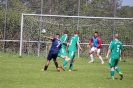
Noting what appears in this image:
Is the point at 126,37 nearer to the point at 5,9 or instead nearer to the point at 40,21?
the point at 40,21

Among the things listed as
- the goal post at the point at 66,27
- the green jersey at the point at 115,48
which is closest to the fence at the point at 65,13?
the goal post at the point at 66,27

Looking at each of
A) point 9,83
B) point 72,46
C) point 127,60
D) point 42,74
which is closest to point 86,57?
point 127,60

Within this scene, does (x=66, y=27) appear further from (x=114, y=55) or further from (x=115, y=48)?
(x=114, y=55)

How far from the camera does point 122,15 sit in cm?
3831

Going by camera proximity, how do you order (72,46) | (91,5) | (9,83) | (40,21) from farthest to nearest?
(91,5) < (40,21) < (72,46) < (9,83)

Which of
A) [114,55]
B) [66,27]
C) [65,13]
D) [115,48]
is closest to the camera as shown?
[114,55]

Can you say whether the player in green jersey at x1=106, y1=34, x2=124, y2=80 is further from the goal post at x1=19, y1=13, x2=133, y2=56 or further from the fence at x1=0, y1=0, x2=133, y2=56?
the fence at x1=0, y1=0, x2=133, y2=56

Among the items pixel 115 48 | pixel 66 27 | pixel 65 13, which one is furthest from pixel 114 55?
pixel 65 13

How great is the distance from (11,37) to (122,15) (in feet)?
32.5

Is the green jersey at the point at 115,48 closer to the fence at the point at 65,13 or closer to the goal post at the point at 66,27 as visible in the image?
the goal post at the point at 66,27

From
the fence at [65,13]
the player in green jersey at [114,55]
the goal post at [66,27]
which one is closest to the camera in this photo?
the player in green jersey at [114,55]

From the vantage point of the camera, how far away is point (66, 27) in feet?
117

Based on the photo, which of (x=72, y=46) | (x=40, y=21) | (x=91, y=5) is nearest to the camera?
(x=72, y=46)

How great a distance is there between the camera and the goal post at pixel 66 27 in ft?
115
